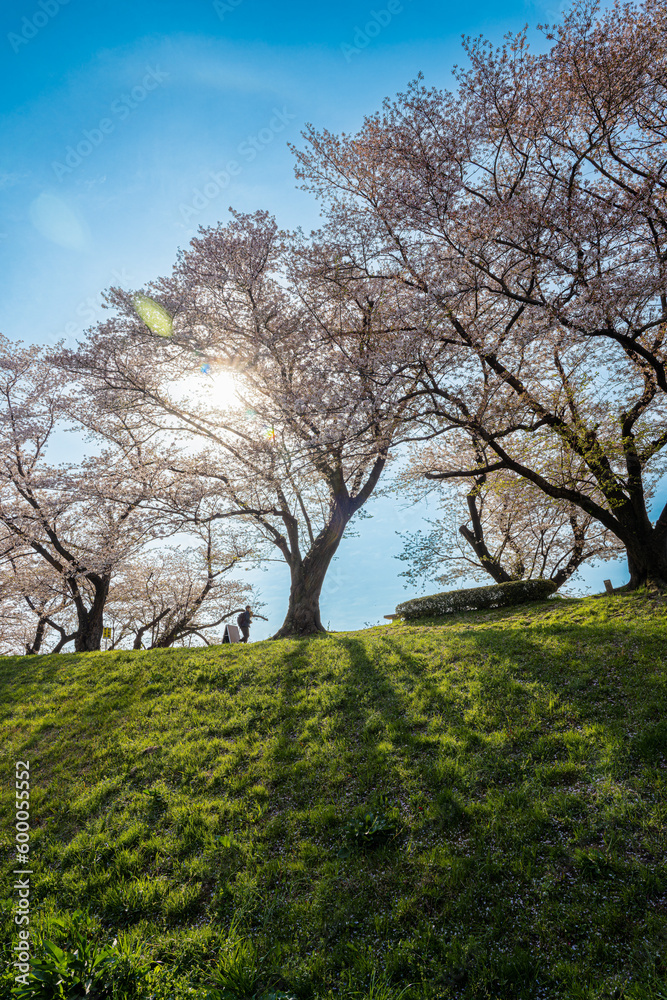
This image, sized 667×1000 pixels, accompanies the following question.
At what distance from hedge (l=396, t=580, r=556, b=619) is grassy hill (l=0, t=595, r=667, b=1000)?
5315 mm

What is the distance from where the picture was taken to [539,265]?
9.12 meters

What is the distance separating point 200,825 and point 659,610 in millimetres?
10121

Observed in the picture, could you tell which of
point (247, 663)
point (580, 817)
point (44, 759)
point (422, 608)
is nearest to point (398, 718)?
point (580, 817)

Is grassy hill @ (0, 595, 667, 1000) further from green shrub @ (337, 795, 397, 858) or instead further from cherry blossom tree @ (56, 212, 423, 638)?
cherry blossom tree @ (56, 212, 423, 638)

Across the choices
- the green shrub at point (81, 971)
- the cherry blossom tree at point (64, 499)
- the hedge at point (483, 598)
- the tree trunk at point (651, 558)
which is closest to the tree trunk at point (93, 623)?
the cherry blossom tree at point (64, 499)

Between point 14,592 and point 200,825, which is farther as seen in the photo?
point 14,592

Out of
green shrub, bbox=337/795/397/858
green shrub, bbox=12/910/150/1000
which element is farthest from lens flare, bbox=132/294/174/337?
green shrub, bbox=12/910/150/1000

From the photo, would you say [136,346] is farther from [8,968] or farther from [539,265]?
[8,968]

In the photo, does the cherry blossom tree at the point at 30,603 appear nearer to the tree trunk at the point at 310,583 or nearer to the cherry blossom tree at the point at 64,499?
the cherry blossom tree at the point at 64,499
